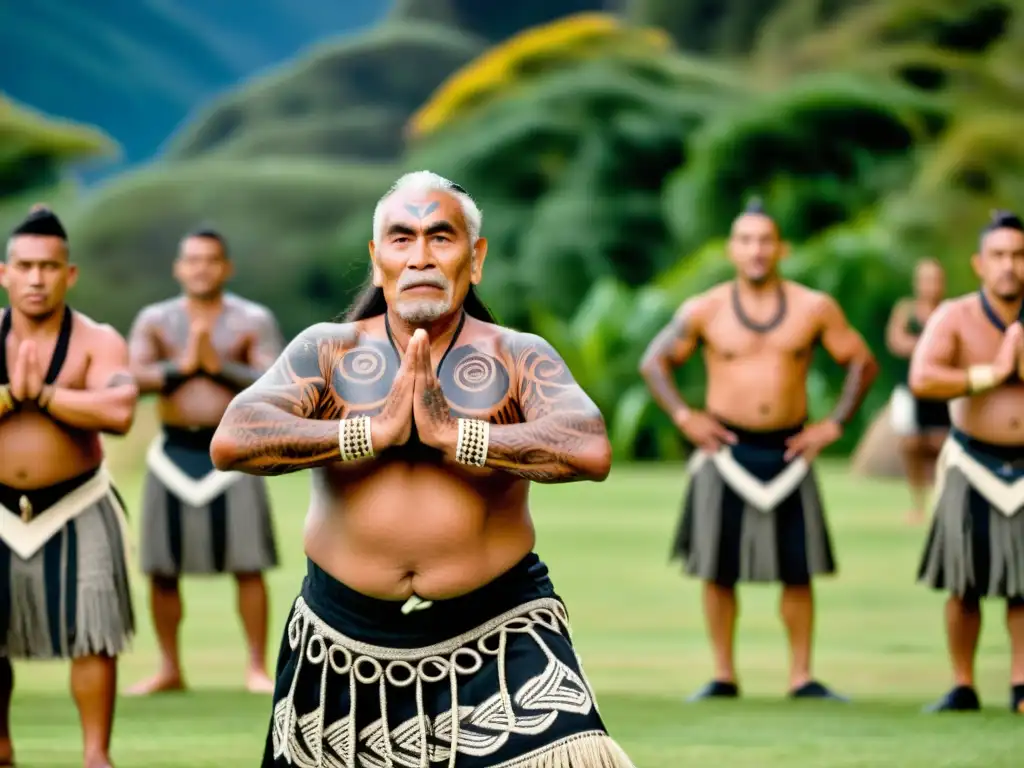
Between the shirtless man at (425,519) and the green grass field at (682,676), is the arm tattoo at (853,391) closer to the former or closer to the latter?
the green grass field at (682,676)

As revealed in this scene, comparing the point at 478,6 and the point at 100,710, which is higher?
the point at 478,6

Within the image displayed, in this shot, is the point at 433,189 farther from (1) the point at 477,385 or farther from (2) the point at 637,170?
(2) the point at 637,170

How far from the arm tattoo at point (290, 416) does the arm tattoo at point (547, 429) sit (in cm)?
34

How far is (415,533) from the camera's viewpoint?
3920 mm

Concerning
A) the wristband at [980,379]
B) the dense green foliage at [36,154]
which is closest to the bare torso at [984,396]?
the wristband at [980,379]

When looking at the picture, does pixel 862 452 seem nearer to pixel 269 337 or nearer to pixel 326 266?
pixel 269 337

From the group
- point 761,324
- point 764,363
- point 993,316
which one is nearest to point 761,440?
point 764,363

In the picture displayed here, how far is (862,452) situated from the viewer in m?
17.7

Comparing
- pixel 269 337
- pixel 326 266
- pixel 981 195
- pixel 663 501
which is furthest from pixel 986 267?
pixel 326 266

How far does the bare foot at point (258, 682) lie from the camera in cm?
724

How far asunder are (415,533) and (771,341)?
11.4 feet

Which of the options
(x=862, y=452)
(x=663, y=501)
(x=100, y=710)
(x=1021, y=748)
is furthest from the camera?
(x=862, y=452)

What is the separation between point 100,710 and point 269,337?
7.56ft

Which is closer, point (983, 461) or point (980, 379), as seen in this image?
point (980, 379)
